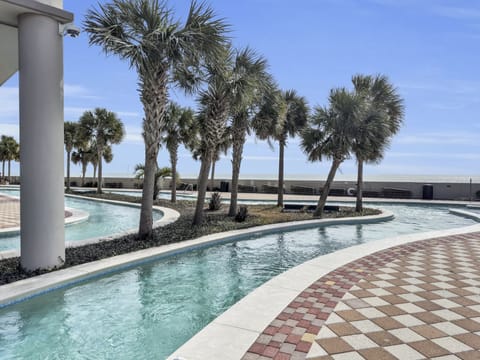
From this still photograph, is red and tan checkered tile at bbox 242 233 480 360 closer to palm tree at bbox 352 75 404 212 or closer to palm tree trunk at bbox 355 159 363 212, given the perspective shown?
palm tree at bbox 352 75 404 212

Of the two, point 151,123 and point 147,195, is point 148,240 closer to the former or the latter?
point 147,195

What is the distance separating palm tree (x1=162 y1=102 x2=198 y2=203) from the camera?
18484 mm

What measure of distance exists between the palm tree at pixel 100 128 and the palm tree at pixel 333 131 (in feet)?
52.4

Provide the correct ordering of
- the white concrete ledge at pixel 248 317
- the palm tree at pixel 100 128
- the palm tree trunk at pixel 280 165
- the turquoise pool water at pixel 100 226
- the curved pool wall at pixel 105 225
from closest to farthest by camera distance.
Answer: the white concrete ledge at pixel 248 317
the curved pool wall at pixel 105 225
the turquoise pool water at pixel 100 226
the palm tree trunk at pixel 280 165
the palm tree at pixel 100 128

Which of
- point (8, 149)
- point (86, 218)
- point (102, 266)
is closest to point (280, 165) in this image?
point (86, 218)

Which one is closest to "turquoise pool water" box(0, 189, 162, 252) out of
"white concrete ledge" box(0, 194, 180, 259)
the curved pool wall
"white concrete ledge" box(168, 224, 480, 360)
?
the curved pool wall

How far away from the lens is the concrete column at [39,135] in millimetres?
A: 5453

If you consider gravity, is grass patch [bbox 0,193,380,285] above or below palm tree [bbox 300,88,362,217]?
below

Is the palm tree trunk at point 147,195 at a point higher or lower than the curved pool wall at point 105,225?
higher

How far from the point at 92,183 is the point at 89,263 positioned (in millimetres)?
31079

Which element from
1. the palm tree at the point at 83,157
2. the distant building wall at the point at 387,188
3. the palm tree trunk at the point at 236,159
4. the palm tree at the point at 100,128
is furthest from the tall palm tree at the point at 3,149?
the palm tree trunk at the point at 236,159

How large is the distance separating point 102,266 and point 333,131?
36.0 feet

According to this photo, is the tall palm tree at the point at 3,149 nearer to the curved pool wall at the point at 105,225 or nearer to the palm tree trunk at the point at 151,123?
the curved pool wall at the point at 105,225

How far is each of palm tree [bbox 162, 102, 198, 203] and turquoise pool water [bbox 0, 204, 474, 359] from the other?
11.3 m
